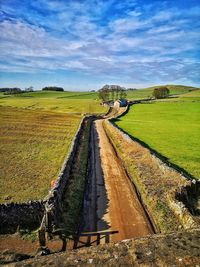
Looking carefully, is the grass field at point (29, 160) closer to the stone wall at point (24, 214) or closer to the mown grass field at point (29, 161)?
the mown grass field at point (29, 161)

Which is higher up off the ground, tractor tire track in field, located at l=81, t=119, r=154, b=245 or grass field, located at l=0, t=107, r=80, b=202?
grass field, located at l=0, t=107, r=80, b=202

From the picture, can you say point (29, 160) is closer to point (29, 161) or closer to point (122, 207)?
point (29, 161)

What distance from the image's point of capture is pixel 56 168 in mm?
26844

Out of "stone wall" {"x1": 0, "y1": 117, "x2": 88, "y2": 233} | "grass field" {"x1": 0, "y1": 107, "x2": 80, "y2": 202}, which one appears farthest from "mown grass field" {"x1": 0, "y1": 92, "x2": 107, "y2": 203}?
"stone wall" {"x1": 0, "y1": 117, "x2": 88, "y2": 233}

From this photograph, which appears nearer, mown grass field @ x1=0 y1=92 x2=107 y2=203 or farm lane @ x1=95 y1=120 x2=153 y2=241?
farm lane @ x1=95 y1=120 x2=153 y2=241

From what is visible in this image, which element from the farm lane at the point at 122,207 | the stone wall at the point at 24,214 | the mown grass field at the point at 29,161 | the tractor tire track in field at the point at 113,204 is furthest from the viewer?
the mown grass field at the point at 29,161

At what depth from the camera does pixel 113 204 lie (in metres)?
18.4

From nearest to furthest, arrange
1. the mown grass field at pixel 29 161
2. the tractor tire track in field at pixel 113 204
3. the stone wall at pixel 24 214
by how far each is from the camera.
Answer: the tractor tire track in field at pixel 113 204 < the stone wall at pixel 24 214 < the mown grass field at pixel 29 161

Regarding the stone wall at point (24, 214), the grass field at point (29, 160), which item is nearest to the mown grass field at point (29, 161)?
the grass field at point (29, 160)

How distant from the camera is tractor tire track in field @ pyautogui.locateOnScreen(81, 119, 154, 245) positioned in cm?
1534

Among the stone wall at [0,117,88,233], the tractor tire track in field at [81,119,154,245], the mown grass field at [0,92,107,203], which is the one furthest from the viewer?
the mown grass field at [0,92,107,203]

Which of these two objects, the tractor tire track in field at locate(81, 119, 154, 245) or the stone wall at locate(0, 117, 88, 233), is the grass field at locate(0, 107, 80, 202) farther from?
the tractor tire track in field at locate(81, 119, 154, 245)

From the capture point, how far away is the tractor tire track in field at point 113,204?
15339 mm

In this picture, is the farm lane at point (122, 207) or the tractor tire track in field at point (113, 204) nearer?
the farm lane at point (122, 207)
